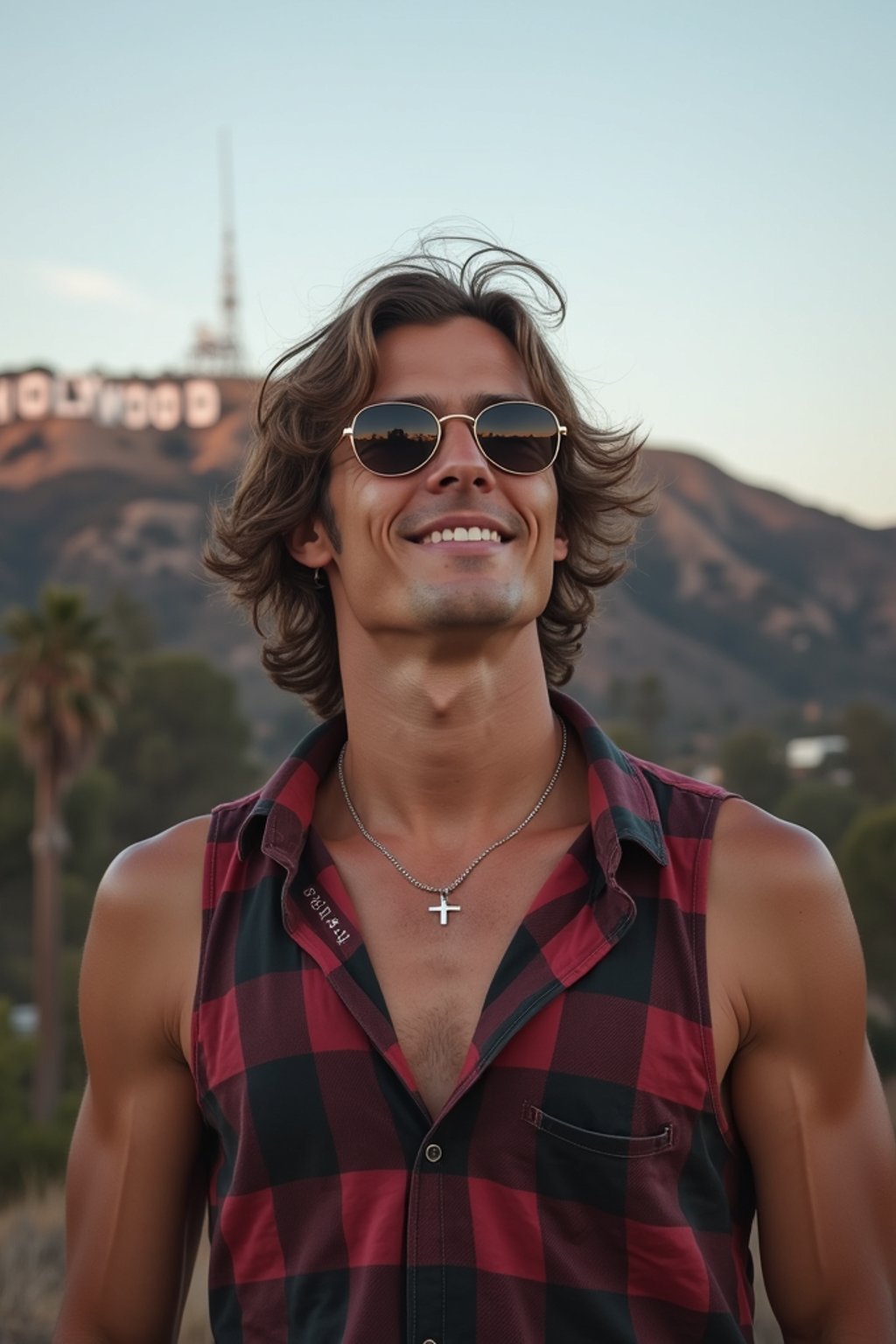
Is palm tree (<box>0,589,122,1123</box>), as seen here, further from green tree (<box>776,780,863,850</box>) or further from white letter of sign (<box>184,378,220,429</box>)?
white letter of sign (<box>184,378,220,429</box>)

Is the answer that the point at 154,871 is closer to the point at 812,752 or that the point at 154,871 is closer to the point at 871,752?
the point at 871,752

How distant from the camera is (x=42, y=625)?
3225 cm

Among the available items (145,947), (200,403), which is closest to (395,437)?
(145,947)

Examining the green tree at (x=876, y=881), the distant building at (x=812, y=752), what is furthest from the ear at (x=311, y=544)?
the distant building at (x=812, y=752)

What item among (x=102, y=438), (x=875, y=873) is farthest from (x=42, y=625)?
(x=102, y=438)

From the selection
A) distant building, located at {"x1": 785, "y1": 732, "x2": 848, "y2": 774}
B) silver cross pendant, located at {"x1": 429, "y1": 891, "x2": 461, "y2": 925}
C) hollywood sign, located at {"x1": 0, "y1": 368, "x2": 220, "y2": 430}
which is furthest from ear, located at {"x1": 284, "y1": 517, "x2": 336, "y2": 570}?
hollywood sign, located at {"x1": 0, "y1": 368, "x2": 220, "y2": 430}

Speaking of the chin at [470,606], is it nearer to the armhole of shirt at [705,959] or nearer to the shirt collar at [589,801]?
the shirt collar at [589,801]

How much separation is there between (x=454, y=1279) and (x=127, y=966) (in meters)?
0.93

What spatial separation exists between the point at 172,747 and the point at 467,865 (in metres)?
53.6

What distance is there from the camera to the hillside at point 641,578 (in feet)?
457

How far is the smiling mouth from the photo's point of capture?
3.32 metres

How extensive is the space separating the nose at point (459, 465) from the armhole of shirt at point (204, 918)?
887 millimetres

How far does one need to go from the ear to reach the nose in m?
0.48

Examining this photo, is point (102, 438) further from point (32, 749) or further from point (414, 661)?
point (414, 661)
